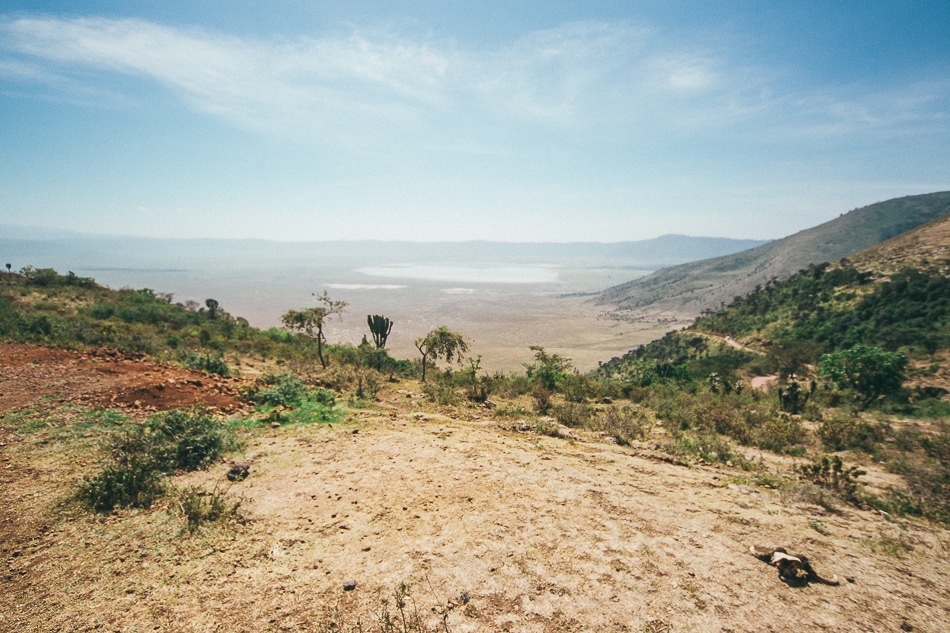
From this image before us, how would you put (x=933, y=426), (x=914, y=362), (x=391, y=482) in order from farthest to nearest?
(x=914, y=362) < (x=933, y=426) < (x=391, y=482)

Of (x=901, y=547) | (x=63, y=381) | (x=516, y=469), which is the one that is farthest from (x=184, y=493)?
(x=901, y=547)

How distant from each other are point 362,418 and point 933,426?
16453 millimetres

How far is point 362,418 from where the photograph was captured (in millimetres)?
9422

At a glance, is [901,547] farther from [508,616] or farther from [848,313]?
[848,313]

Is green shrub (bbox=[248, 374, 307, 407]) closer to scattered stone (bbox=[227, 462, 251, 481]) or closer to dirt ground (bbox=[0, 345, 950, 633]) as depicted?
dirt ground (bbox=[0, 345, 950, 633])

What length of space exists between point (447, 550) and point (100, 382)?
9430 mm

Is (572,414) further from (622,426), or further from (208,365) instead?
(208,365)

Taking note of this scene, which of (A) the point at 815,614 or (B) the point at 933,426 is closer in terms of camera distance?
(A) the point at 815,614

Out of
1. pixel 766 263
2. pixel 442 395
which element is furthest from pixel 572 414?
pixel 766 263

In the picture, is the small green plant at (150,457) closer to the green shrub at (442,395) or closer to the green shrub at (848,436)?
the green shrub at (442,395)

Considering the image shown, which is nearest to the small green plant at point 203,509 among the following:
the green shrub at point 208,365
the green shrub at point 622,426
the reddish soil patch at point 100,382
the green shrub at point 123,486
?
the green shrub at point 123,486

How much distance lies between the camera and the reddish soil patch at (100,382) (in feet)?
26.9

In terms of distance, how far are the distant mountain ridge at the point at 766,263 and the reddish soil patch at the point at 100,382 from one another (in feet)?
314

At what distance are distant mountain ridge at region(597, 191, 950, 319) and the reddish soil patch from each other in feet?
314
